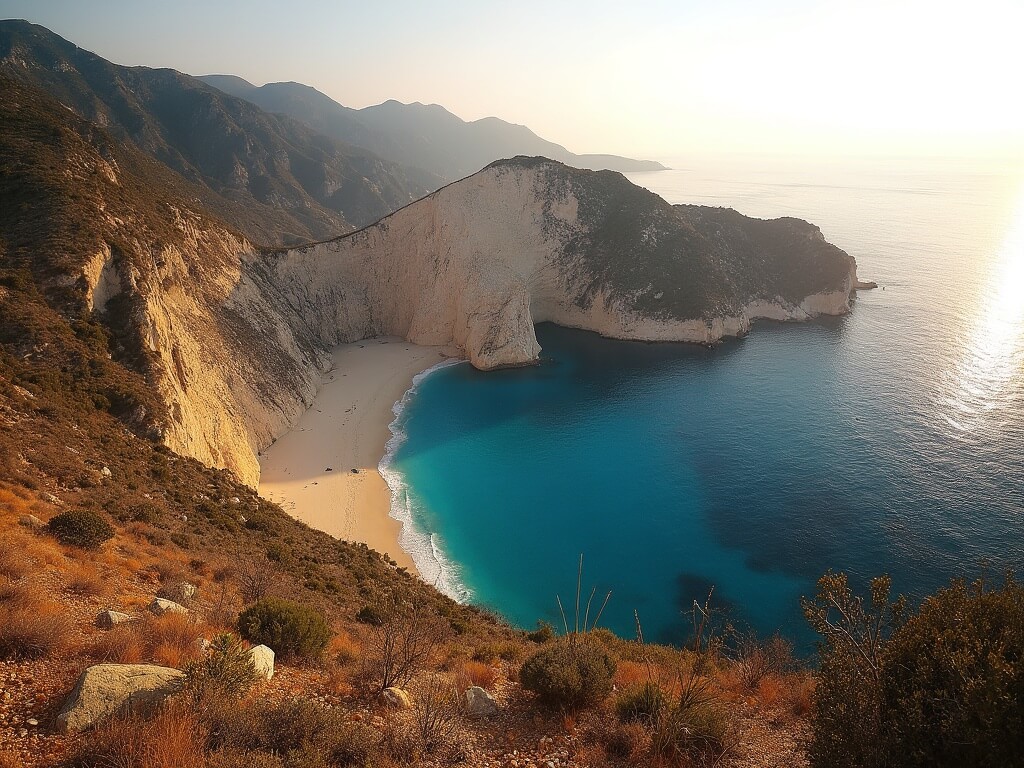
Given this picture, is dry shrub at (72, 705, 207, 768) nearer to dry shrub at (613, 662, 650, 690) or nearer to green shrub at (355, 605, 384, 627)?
dry shrub at (613, 662, 650, 690)

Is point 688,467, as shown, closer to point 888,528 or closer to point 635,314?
point 888,528

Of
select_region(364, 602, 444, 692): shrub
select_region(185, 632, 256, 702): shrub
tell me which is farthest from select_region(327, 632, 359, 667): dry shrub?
select_region(185, 632, 256, 702): shrub

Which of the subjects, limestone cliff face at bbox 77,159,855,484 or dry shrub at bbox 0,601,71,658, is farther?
limestone cliff face at bbox 77,159,855,484

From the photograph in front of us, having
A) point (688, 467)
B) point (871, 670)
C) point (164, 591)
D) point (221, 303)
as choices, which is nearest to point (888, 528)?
point (688, 467)

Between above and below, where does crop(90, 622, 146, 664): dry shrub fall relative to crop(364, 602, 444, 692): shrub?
above

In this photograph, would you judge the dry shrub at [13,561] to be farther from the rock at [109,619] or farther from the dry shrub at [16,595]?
the rock at [109,619]

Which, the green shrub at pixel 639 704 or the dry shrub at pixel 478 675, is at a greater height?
the green shrub at pixel 639 704

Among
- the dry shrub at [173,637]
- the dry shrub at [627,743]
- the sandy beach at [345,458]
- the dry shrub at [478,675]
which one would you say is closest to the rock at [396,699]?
the dry shrub at [478,675]
